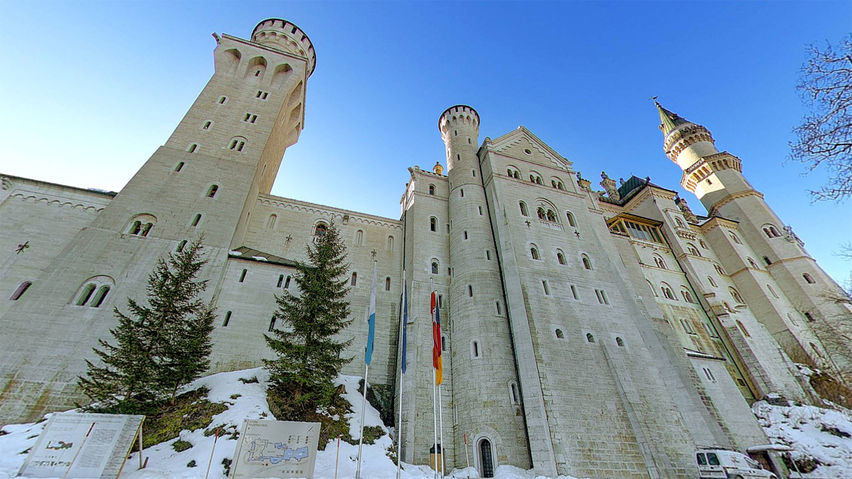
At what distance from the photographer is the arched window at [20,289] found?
16656 mm

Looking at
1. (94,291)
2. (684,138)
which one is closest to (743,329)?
(684,138)

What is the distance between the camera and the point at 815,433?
21.1 meters

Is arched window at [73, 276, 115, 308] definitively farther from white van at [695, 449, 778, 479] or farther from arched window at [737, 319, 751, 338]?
arched window at [737, 319, 751, 338]

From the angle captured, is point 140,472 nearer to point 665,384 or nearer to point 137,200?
point 137,200

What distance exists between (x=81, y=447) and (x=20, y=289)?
13684 millimetres

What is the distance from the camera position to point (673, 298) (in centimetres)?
3009

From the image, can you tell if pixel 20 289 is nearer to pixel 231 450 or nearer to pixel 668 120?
pixel 231 450

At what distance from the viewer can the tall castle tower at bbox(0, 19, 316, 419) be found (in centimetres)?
1491

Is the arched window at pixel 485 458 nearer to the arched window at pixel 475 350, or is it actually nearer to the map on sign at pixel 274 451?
the arched window at pixel 475 350

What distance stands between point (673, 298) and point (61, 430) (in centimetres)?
3617

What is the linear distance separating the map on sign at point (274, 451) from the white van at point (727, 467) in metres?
15.2

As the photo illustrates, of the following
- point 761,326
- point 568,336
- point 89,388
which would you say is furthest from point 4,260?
point 761,326

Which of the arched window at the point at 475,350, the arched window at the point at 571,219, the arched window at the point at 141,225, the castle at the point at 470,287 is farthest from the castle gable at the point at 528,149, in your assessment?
the arched window at the point at 141,225

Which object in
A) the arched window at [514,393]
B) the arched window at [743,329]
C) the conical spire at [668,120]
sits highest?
the conical spire at [668,120]
